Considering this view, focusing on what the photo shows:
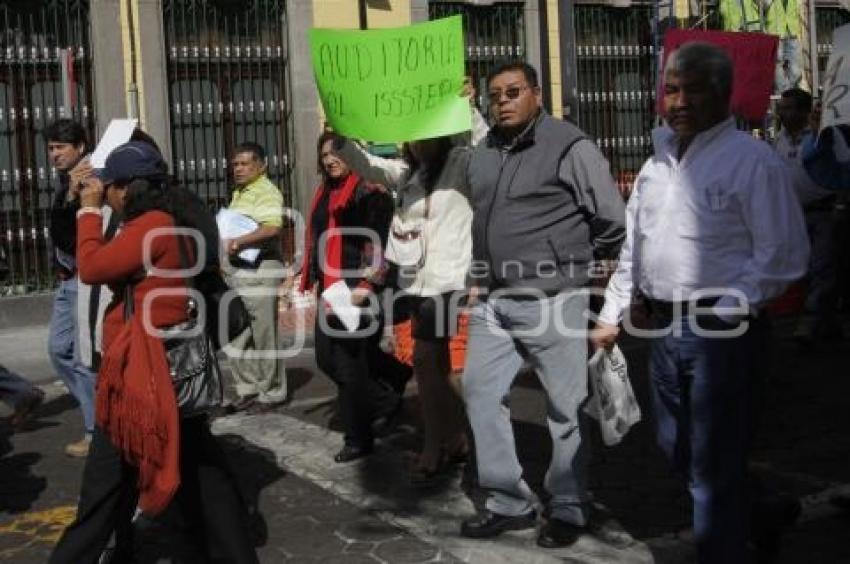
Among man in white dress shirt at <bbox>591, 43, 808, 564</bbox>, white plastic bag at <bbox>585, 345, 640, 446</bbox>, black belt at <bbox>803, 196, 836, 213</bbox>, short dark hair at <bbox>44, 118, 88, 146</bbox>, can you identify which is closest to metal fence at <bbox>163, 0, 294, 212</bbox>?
short dark hair at <bbox>44, 118, 88, 146</bbox>

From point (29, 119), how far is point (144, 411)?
29.3ft

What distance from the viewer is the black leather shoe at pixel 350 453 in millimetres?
5910

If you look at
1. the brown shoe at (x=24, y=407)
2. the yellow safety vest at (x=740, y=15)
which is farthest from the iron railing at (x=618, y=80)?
the brown shoe at (x=24, y=407)

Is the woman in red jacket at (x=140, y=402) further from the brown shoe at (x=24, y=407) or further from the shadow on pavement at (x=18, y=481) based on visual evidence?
the brown shoe at (x=24, y=407)

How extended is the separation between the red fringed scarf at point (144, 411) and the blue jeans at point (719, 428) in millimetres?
1712

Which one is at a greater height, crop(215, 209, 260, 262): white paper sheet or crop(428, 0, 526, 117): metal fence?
crop(428, 0, 526, 117): metal fence

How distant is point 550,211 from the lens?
4.53 m

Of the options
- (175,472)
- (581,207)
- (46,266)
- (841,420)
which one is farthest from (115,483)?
(46,266)

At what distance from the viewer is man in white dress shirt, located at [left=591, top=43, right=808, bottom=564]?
3.62 meters

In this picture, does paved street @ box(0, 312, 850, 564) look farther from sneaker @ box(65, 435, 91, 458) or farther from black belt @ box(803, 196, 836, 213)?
black belt @ box(803, 196, 836, 213)

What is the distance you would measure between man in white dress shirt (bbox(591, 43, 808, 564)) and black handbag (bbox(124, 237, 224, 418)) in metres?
1.60

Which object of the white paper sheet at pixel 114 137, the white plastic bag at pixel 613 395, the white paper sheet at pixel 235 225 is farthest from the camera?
the white paper sheet at pixel 235 225

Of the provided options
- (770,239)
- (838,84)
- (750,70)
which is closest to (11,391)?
(770,239)

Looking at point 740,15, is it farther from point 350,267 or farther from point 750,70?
point 350,267
